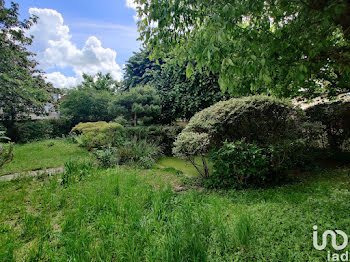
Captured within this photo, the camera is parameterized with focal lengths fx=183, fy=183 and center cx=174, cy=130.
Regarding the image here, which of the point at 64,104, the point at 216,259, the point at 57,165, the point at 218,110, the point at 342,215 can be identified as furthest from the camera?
the point at 64,104

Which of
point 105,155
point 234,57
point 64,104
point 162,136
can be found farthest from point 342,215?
point 64,104

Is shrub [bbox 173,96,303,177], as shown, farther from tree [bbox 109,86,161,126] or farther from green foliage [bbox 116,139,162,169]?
tree [bbox 109,86,161,126]

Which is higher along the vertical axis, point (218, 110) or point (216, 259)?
point (218, 110)

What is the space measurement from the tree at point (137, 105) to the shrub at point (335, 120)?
5.20 metres

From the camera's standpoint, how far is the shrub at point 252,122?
388 centimetres

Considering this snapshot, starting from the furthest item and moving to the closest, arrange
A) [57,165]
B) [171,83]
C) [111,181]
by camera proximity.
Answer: [171,83] → [57,165] → [111,181]

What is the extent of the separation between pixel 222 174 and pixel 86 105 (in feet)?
31.5

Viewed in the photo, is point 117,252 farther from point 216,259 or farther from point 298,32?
point 298,32

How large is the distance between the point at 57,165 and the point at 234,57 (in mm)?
5131

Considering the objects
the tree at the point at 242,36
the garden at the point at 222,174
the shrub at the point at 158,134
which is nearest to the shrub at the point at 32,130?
the garden at the point at 222,174

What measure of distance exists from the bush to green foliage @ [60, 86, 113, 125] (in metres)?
8.53

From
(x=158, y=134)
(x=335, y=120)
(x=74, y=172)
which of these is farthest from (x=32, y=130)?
(x=335, y=120)

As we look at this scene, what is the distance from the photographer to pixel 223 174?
3564 millimetres

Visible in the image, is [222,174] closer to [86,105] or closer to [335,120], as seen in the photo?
[335,120]
